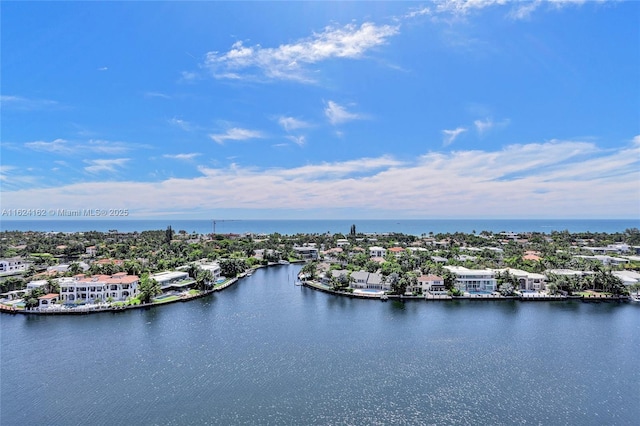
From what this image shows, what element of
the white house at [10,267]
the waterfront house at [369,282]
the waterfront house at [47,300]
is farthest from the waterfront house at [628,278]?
the white house at [10,267]

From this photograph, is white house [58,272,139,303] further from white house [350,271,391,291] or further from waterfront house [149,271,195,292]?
white house [350,271,391,291]

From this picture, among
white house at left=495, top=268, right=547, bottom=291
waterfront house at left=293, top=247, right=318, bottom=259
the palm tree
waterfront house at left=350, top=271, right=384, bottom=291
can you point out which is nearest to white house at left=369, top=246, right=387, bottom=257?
waterfront house at left=293, top=247, right=318, bottom=259

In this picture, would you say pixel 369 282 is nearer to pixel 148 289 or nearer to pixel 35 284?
pixel 148 289

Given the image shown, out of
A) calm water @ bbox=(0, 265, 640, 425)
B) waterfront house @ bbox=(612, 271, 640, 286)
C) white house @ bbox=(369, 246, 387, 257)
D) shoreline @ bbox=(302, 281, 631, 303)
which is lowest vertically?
calm water @ bbox=(0, 265, 640, 425)

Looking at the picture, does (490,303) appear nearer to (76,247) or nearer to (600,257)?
(600,257)

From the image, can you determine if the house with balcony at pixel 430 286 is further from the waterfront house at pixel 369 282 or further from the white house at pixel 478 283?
the waterfront house at pixel 369 282

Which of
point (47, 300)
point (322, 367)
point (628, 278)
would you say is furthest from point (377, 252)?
point (47, 300)

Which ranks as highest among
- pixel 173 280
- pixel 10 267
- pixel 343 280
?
pixel 10 267

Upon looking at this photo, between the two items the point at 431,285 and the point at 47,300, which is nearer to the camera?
the point at 47,300
